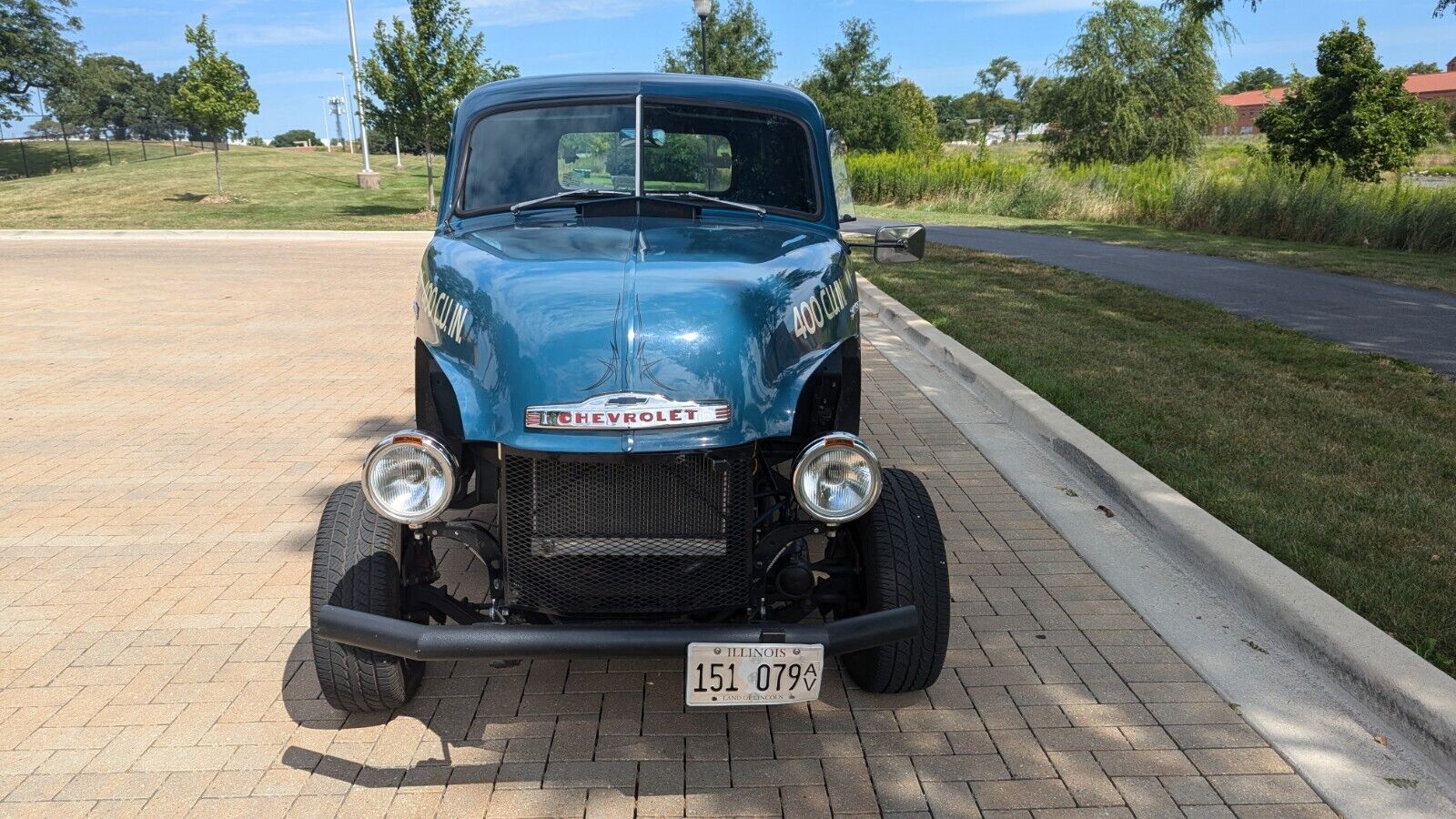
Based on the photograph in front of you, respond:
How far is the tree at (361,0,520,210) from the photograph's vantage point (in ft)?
77.4

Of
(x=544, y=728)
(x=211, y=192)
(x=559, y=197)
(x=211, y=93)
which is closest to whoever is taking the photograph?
(x=544, y=728)

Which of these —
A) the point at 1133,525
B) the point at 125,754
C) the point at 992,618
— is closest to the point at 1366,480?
the point at 1133,525

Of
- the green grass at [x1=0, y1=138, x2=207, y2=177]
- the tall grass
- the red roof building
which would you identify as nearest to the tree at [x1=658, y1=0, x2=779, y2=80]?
the tall grass

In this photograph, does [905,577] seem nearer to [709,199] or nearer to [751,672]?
[751,672]

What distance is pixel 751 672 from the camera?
9.00 ft

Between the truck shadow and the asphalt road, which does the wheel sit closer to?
the truck shadow

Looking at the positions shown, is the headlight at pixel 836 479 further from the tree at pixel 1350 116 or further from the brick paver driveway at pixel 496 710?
the tree at pixel 1350 116

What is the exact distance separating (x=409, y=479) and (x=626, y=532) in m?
Answer: 0.62

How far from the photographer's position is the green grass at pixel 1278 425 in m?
4.21

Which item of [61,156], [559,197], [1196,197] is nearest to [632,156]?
[559,197]

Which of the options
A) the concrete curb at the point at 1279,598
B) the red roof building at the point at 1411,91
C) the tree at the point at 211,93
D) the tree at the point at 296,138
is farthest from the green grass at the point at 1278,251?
the tree at the point at 296,138

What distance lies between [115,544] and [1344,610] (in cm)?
510

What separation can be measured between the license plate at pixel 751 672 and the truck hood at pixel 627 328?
55cm

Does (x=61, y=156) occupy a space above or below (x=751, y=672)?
above
